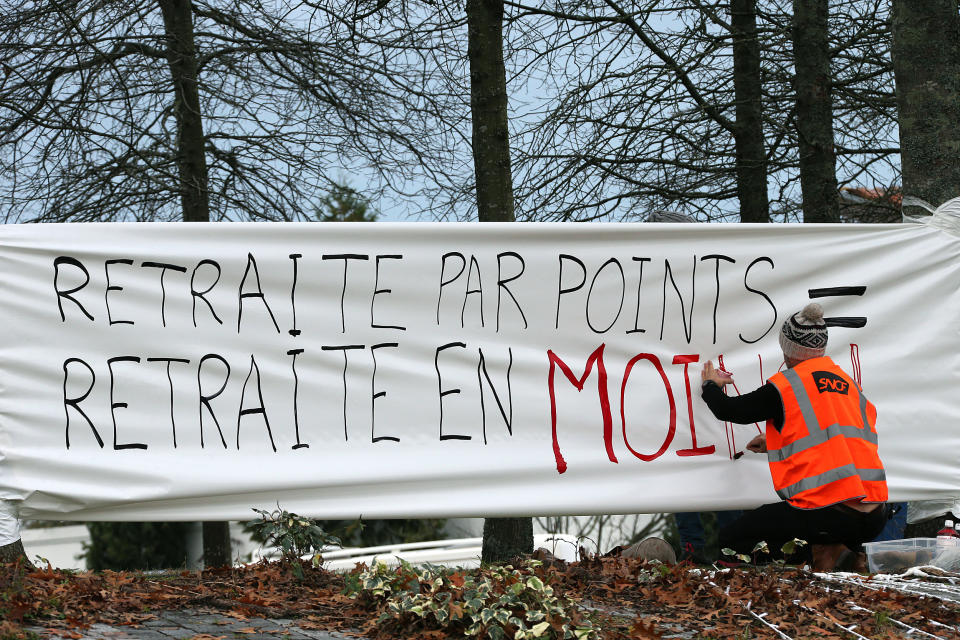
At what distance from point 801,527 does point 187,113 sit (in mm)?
6830

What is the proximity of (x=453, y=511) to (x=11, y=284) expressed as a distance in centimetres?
241

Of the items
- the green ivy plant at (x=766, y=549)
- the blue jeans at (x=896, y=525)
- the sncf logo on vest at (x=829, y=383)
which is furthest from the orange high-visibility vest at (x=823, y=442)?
the blue jeans at (x=896, y=525)

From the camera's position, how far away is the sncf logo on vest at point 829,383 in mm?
5320

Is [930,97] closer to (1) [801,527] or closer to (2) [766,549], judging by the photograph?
(1) [801,527]

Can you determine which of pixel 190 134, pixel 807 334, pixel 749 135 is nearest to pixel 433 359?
pixel 807 334

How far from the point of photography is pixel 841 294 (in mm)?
6023

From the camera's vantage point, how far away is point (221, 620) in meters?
4.05

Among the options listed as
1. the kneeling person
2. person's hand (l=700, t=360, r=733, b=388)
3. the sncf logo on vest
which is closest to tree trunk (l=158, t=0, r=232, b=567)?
person's hand (l=700, t=360, r=733, b=388)

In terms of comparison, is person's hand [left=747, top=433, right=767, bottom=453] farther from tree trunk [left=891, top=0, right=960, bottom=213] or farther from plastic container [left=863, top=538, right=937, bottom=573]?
tree trunk [left=891, top=0, right=960, bottom=213]

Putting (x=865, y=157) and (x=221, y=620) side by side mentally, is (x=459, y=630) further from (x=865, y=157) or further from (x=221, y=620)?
(x=865, y=157)

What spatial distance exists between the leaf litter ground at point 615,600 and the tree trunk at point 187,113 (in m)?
5.42

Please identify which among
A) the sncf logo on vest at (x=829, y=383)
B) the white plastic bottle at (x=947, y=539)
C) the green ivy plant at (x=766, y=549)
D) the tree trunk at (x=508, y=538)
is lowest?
the tree trunk at (x=508, y=538)

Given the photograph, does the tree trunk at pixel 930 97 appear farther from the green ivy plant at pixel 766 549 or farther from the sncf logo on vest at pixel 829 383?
the green ivy plant at pixel 766 549

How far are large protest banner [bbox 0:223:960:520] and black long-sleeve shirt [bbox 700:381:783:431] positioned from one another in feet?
1.46
